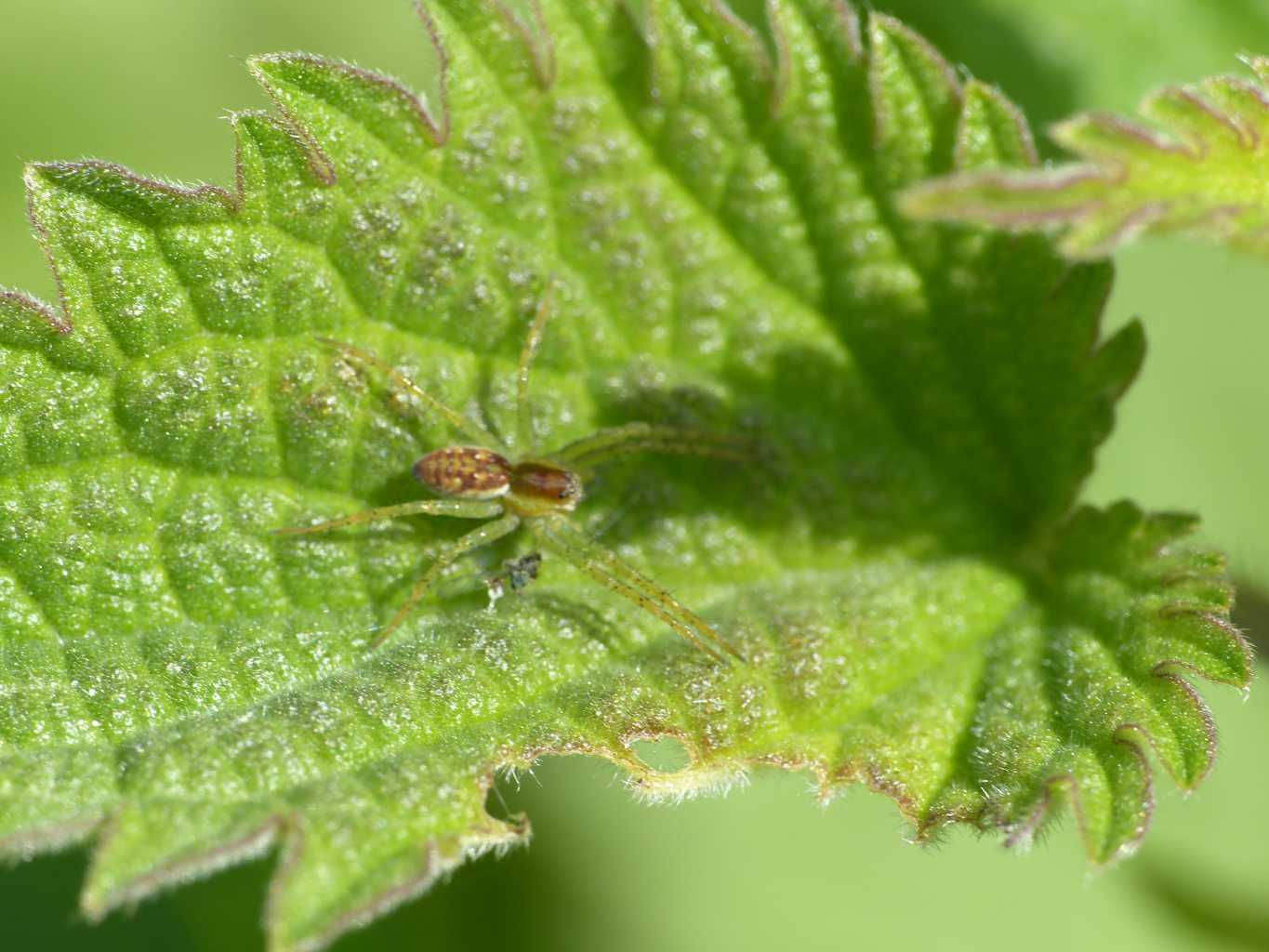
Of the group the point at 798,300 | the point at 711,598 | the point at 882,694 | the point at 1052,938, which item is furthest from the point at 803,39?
the point at 1052,938

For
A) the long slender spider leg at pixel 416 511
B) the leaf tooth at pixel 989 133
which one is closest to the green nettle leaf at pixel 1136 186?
the leaf tooth at pixel 989 133

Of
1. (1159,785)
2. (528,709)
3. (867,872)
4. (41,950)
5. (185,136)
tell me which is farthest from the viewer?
(185,136)

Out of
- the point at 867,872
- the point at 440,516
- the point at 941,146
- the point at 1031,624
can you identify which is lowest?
the point at 867,872

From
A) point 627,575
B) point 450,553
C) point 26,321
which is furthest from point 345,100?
point 627,575

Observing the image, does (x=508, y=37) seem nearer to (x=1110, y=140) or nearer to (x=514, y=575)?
(x=514, y=575)

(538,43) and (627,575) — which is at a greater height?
(538,43)

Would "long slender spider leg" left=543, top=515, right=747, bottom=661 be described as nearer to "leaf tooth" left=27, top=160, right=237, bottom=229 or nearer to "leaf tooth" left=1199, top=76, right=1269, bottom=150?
"leaf tooth" left=27, top=160, right=237, bottom=229

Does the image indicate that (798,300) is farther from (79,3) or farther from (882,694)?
(79,3)
